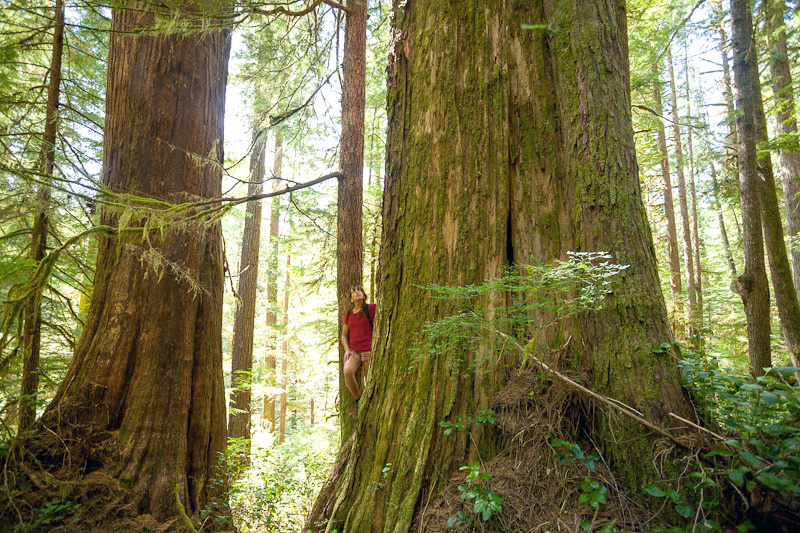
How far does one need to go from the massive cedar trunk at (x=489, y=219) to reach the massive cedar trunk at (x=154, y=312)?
1.74 meters

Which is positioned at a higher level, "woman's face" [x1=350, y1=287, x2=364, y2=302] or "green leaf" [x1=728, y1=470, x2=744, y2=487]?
"woman's face" [x1=350, y1=287, x2=364, y2=302]

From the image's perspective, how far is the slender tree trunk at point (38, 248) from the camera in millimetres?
3424

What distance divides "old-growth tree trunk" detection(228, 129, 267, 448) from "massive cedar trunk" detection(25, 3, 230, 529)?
11.7 ft

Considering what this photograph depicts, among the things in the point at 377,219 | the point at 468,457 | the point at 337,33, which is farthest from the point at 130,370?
the point at 337,33

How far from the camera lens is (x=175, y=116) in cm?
445

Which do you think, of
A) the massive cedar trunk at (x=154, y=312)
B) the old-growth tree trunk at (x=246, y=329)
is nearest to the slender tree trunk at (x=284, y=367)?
the old-growth tree trunk at (x=246, y=329)

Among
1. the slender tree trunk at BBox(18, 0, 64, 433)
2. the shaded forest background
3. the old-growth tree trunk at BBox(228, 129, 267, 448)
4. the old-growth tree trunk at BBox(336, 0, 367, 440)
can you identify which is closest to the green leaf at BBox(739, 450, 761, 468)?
the shaded forest background

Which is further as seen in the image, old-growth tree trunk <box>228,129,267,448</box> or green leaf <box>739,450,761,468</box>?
old-growth tree trunk <box>228,129,267,448</box>

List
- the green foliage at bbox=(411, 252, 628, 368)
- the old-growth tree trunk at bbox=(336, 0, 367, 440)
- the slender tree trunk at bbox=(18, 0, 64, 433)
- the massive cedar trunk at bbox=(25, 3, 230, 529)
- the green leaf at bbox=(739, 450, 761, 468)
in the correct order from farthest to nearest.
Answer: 1. the old-growth tree trunk at bbox=(336, 0, 367, 440)
2. the massive cedar trunk at bbox=(25, 3, 230, 529)
3. the slender tree trunk at bbox=(18, 0, 64, 433)
4. the green foliage at bbox=(411, 252, 628, 368)
5. the green leaf at bbox=(739, 450, 761, 468)

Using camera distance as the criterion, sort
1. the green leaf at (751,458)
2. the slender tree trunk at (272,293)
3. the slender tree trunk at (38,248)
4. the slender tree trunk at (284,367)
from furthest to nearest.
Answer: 1. the slender tree trunk at (284,367)
2. the slender tree trunk at (272,293)
3. the slender tree trunk at (38,248)
4. the green leaf at (751,458)

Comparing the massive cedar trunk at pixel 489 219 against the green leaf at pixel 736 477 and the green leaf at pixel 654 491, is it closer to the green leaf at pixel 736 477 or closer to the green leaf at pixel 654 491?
the green leaf at pixel 654 491

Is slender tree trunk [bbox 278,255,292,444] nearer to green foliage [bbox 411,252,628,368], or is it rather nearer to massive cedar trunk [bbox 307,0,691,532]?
massive cedar trunk [bbox 307,0,691,532]

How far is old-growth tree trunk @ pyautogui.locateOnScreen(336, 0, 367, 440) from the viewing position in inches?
254

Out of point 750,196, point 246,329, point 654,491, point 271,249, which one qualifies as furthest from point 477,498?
point 271,249
